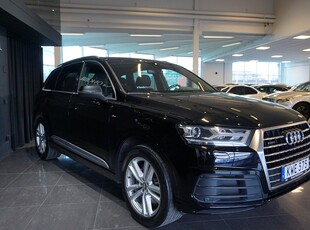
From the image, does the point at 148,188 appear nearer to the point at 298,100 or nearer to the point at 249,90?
the point at 298,100

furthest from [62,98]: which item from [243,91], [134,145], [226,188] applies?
[243,91]

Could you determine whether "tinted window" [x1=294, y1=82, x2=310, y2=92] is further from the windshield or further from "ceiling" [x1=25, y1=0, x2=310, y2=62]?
the windshield

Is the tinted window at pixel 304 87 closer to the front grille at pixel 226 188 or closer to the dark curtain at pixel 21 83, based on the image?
the dark curtain at pixel 21 83

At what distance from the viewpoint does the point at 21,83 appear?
5.68 m

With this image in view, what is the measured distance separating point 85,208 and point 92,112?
1.00m

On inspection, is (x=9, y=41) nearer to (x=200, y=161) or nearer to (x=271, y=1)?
(x=200, y=161)

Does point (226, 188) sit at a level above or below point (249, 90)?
below

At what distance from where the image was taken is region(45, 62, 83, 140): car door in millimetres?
3634

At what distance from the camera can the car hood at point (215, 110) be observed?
210 cm

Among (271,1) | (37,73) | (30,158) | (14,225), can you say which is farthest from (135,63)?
(271,1)

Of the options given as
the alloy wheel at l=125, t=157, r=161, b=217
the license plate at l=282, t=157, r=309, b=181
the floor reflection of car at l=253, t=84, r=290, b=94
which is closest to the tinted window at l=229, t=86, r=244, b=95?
the floor reflection of car at l=253, t=84, r=290, b=94

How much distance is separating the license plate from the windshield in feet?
4.61

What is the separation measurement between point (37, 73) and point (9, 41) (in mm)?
1582

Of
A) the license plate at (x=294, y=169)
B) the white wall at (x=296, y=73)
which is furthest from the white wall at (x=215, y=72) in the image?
the license plate at (x=294, y=169)
